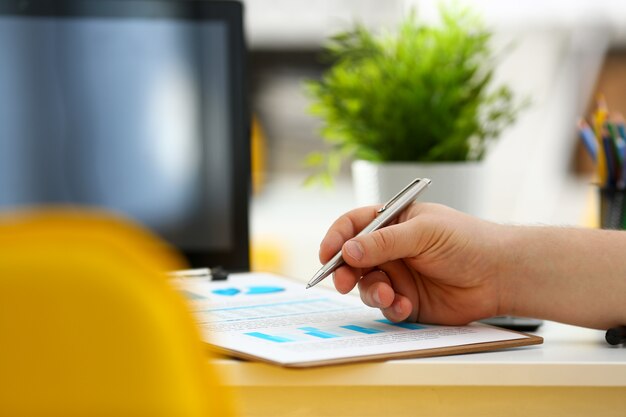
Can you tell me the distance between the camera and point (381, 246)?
2.37 ft

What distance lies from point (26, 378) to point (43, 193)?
0.88 m

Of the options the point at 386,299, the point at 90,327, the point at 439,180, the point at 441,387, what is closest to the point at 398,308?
the point at 386,299

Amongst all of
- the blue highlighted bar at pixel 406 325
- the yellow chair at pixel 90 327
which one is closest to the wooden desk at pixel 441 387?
the blue highlighted bar at pixel 406 325

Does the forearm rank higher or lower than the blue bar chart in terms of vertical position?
higher

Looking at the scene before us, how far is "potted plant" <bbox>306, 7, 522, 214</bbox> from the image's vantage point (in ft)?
3.74

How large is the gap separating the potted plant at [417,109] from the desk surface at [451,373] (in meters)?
0.51

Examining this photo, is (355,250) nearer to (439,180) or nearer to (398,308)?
(398,308)

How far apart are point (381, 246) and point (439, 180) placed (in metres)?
0.42

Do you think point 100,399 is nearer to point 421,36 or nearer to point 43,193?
point 43,193

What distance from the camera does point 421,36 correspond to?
1.21 m

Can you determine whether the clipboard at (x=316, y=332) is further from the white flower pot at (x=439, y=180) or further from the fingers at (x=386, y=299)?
A: the white flower pot at (x=439, y=180)

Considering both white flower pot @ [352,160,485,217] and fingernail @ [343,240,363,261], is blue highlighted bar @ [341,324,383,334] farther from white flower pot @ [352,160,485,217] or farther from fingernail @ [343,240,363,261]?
white flower pot @ [352,160,485,217]

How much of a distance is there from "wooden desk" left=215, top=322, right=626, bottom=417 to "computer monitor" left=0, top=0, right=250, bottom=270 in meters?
0.48

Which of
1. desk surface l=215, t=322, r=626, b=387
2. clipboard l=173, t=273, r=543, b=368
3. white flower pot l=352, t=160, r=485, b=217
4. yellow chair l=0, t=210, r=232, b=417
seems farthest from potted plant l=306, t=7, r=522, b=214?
yellow chair l=0, t=210, r=232, b=417
